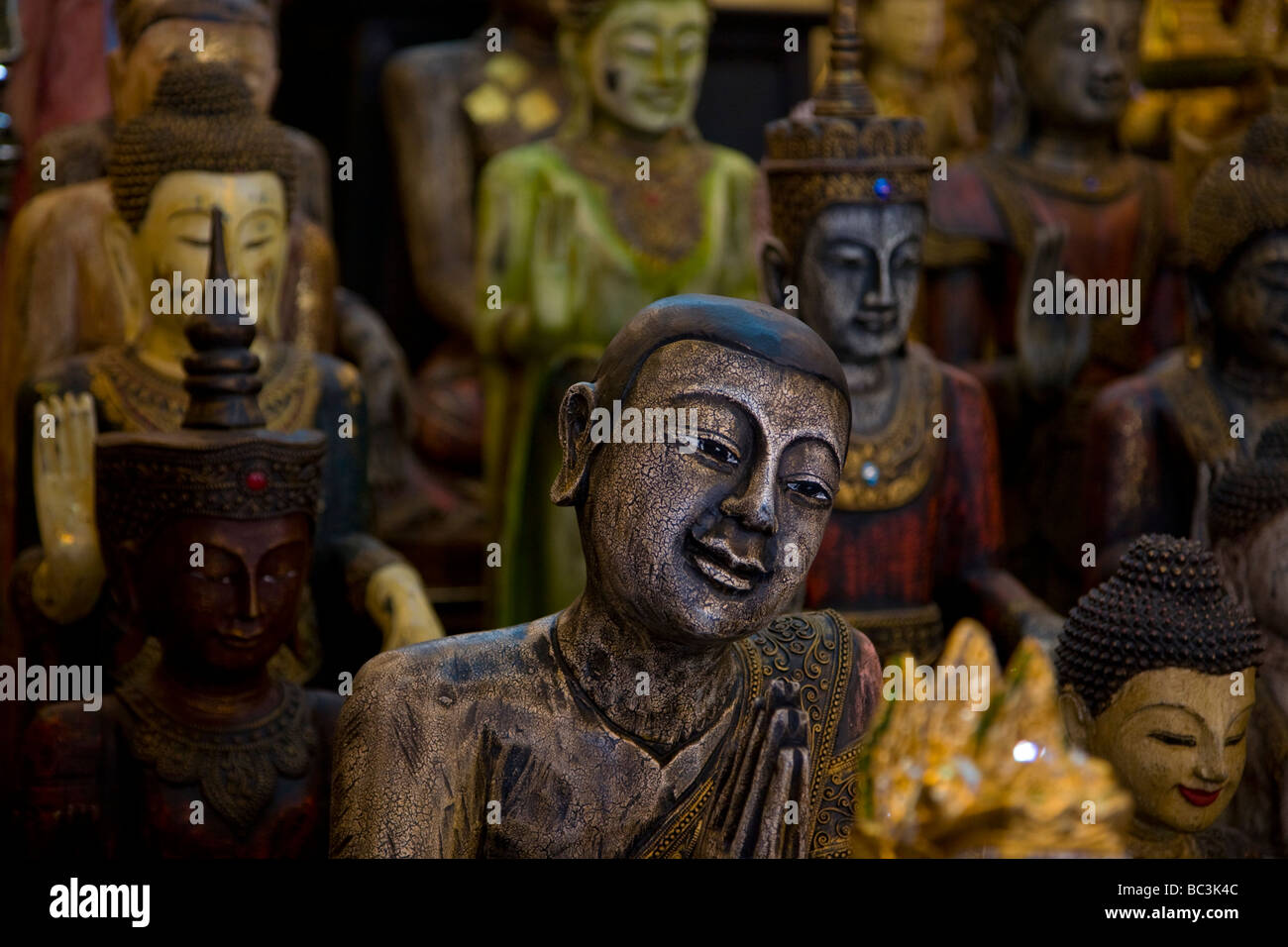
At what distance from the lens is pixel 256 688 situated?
3299 millimetres

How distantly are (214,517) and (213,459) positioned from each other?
8cm

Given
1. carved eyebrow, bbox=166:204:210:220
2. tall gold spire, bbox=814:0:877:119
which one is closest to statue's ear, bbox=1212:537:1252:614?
tall gold spire, bbox=814:0:877:119

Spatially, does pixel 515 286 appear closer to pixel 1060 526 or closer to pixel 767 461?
pixel 1060 526

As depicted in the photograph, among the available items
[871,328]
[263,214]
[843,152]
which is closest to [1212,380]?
[871,328]

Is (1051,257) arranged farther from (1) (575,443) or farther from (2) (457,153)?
(1) (575,443)

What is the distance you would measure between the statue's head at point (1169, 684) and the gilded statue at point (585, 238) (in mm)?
1685

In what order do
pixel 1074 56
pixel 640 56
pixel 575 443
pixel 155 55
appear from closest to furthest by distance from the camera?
pixel 575 443
pixel 155 55
pixel 640 56
pixel 1074 56

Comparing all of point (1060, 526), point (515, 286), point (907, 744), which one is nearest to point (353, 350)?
point (515, 286)

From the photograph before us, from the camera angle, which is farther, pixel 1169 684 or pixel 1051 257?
pixel 1051 257

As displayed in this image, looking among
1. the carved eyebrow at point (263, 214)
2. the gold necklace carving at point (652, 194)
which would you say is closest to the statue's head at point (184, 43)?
the carved eyebrow at point (263, 214)

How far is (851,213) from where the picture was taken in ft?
12.6

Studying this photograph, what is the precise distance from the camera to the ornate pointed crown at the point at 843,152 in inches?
151

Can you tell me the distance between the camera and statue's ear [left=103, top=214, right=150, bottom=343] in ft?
12.8

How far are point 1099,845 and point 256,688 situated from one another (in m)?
1.52
